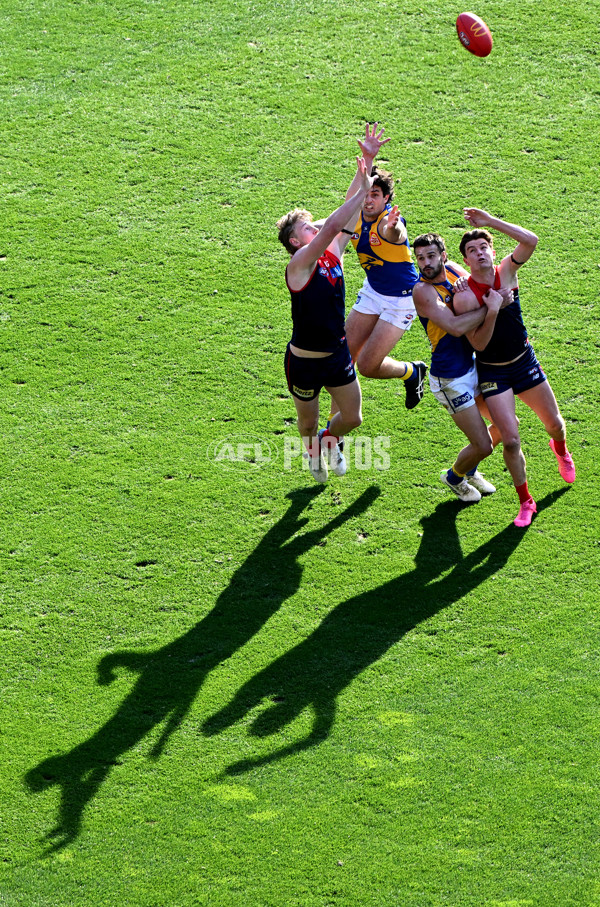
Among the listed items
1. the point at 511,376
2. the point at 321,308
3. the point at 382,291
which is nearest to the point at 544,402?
the point at 511,376

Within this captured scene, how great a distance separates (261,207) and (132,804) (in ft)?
21.5

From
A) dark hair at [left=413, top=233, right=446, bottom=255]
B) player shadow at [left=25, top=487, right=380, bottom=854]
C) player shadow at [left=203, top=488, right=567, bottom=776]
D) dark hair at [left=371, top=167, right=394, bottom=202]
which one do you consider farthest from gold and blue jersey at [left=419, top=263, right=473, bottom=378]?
player shadow at [left=25, top=487, right=380, bottom=854]

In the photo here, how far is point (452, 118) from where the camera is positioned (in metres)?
10.9

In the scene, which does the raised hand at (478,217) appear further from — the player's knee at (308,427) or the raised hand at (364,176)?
the player's knee at (308,427)

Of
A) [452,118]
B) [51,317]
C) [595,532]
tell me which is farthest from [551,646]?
[452,118]

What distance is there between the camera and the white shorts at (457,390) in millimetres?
6867

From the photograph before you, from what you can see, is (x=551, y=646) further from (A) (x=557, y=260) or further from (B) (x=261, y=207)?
(B) (x=261, y=207)

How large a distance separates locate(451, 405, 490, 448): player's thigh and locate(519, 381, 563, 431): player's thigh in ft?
1.37

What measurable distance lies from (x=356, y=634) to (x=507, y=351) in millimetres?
2350

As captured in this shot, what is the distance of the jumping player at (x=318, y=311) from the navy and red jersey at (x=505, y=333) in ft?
3.37

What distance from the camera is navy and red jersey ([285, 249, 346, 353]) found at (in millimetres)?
6516

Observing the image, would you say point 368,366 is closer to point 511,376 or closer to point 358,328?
point 358,328

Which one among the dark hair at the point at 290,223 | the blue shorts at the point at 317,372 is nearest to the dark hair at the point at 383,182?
the dark hair at the point at 290,223

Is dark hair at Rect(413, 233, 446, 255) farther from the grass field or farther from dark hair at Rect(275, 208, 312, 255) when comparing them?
the grass field
